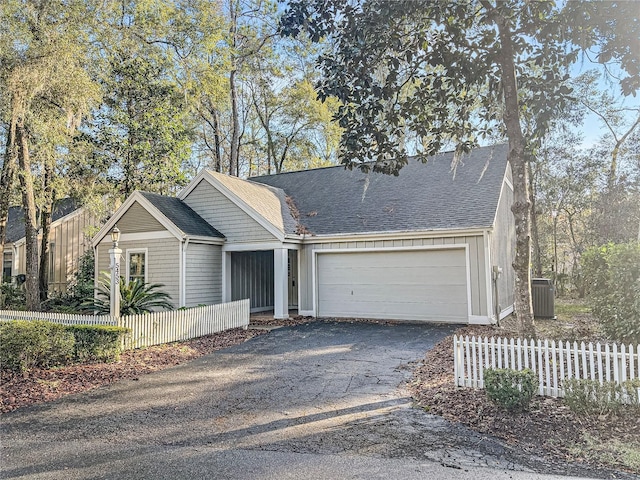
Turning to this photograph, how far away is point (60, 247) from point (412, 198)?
18.8 m

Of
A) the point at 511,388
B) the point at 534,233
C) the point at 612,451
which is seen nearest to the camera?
the point at 612,451

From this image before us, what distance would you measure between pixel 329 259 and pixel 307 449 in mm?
9854

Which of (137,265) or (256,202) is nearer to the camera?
(137,265)

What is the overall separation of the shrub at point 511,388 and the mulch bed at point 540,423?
A: 0.41ft

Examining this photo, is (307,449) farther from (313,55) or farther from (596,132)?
(596,132)

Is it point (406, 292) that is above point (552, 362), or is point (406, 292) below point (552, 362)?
above

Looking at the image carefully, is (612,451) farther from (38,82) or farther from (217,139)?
(217,139)

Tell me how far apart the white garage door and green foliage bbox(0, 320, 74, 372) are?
7809 mm

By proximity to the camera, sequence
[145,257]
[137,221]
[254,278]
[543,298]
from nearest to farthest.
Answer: [543,298] → [145,257] → [137,221] → [254,278]

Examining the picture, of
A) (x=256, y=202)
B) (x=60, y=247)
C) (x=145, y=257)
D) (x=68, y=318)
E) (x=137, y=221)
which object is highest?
(x=256, y=202)

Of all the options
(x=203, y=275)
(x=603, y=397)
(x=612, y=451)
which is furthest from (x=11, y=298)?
(x=612, y=451)

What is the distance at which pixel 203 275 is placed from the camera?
1362cm

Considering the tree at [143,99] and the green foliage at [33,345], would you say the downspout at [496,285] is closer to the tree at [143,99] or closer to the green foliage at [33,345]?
the green foliage at [33,345]

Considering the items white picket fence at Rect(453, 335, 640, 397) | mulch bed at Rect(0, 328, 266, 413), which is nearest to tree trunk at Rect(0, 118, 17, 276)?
mulch bed at Rect(0, 328, 266, 413)
